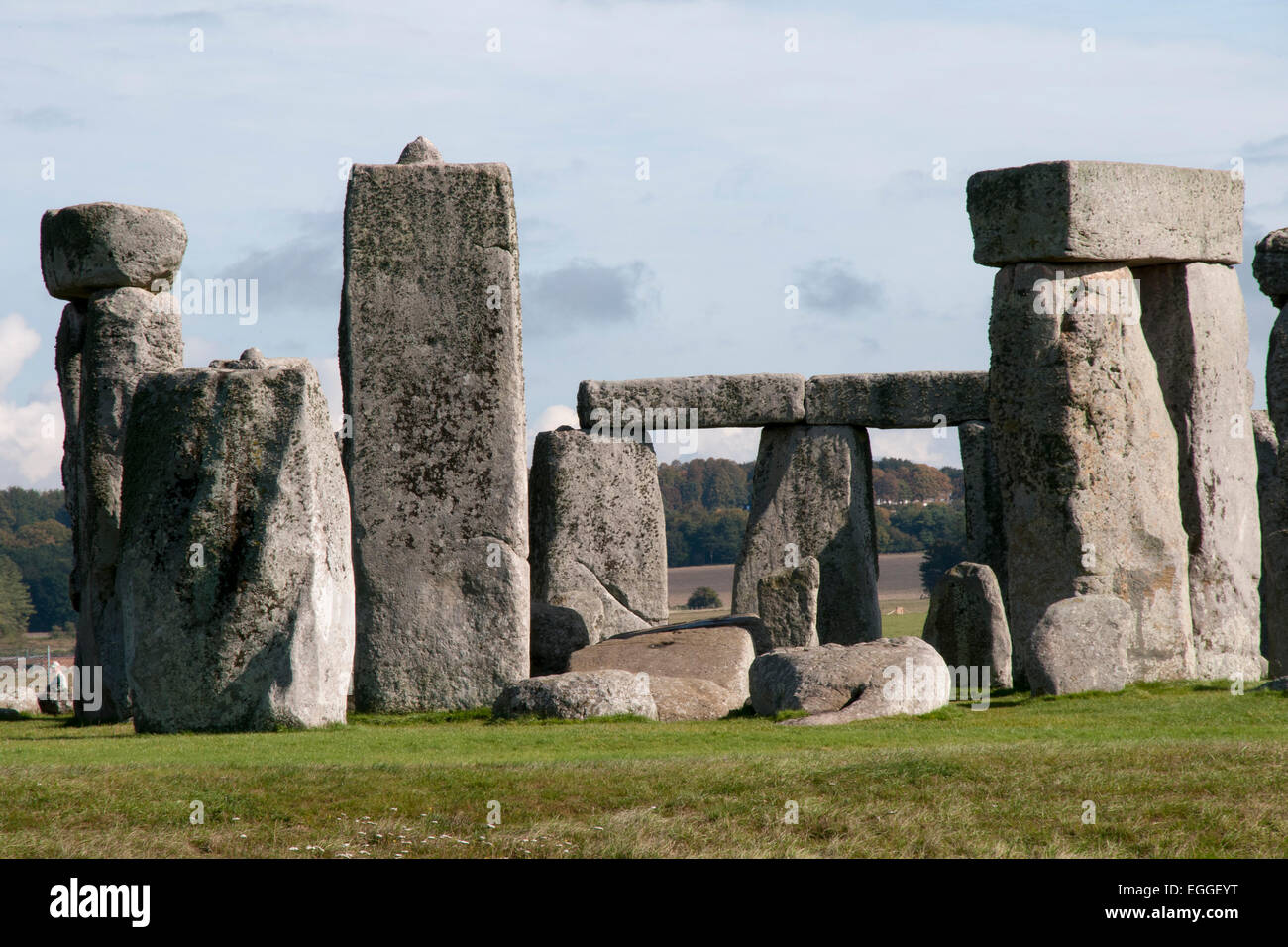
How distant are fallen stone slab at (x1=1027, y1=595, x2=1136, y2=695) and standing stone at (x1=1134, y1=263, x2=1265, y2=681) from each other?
2513mm

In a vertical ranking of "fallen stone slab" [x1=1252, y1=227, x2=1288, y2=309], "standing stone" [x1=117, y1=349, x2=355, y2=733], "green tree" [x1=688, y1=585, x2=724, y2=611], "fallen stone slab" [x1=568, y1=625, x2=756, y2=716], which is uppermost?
"fallen stone slab" [x1=1252, y1=227, x2=1288, y2=309]

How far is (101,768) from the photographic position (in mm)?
9539

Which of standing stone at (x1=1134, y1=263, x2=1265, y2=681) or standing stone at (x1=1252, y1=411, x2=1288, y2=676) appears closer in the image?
standing stone at (x1=1252, y1=411, x2=1288, y2=676)

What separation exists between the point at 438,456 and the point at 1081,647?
5.32 metres

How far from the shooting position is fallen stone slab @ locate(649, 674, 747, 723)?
497 inches

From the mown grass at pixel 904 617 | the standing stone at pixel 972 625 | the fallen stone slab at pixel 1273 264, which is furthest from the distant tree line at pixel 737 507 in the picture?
the standing stone at pixel 972 625

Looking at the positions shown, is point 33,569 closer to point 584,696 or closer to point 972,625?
point 972,625

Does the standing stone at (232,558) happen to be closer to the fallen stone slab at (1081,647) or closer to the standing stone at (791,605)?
the fallen stone slab at (1081,647)

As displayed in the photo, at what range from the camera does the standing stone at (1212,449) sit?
1628cm

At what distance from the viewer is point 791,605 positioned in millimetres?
20250

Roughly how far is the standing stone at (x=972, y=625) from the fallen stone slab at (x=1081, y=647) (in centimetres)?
175

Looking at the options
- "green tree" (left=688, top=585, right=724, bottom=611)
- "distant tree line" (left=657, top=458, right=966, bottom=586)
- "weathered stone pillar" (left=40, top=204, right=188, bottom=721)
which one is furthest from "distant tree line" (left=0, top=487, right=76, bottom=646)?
"weathered stone pillar" (left=40, top=204, right=188, bottom=721)

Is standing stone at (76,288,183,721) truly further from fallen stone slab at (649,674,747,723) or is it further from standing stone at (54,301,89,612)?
fallen stone slab at (649,674,747,723)
